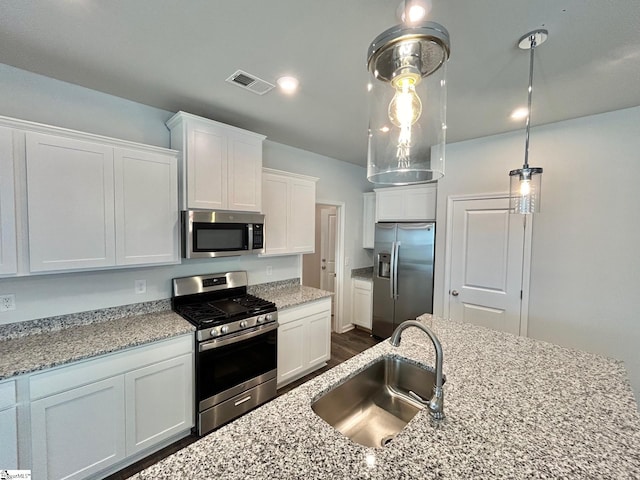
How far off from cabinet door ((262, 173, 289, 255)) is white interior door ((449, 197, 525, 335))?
6.48 ft

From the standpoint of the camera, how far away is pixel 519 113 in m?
2.31

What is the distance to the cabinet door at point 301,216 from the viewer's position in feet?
10.2

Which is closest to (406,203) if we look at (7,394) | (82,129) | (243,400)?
(243,400)

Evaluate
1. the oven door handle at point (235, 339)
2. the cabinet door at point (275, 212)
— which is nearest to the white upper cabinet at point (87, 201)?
the oven door handle at point (235, 339)

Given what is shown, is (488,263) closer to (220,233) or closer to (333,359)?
(333,359)

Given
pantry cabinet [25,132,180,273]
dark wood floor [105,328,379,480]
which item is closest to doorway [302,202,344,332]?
dark wood floor [105,328,379,480]

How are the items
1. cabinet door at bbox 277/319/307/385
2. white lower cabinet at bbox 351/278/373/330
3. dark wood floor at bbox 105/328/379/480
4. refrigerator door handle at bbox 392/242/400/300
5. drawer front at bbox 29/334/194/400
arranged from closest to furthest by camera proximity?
1. drawer front at bbox 29/334/194/400
2. dark wood floor at bbox 105/328/379/480
3. cabinet door at bbox 277/319/307/385
4. refrigerator door handle at bbox 392/242/400/300
5. white lower cabinet at bbox 351/278/373/330

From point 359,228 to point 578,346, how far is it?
112 inches

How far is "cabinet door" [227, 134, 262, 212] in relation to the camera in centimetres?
242

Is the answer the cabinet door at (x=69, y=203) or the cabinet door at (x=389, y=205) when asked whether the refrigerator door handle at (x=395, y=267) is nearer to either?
the cabinet door at (x=389, y=205)

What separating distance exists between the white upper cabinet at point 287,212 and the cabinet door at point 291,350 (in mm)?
819

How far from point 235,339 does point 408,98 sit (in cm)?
204

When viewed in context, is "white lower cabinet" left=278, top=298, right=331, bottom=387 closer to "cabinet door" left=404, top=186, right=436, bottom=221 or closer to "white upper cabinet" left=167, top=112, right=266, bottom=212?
"white upper cabinet" left=167, top=112, right=266, bottom=212

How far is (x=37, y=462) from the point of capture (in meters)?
1.45
